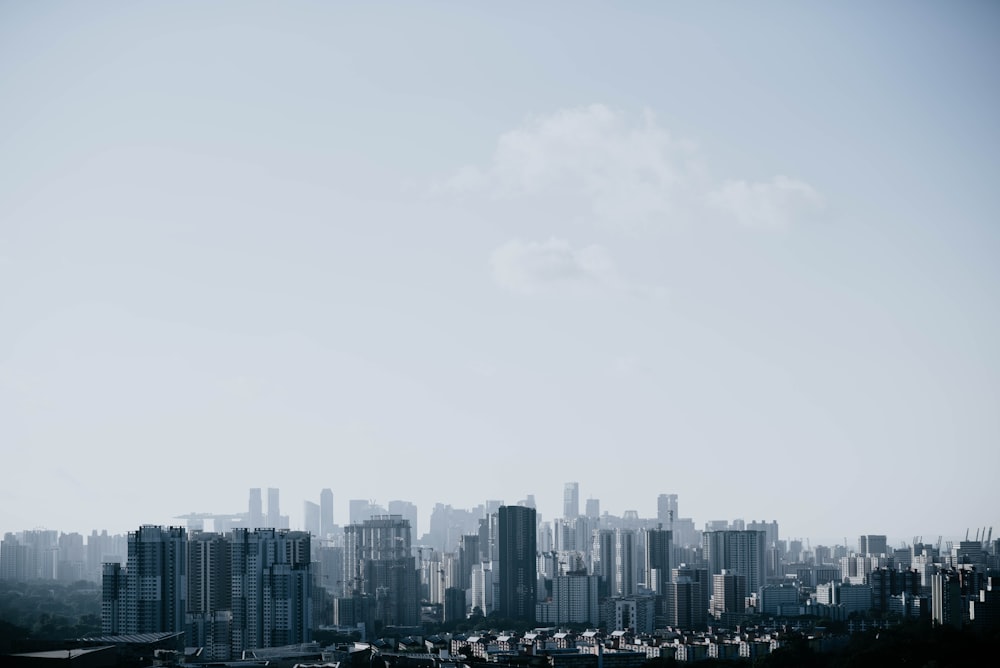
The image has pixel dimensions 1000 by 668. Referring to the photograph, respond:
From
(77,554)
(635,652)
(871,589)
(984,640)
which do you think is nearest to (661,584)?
(871,589)

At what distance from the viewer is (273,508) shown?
3762cm

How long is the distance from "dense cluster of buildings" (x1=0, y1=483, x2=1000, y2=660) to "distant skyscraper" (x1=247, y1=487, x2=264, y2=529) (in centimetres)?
6

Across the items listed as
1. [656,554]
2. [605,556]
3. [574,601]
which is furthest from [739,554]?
[574,601]

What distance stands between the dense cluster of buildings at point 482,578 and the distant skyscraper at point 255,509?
6 cm

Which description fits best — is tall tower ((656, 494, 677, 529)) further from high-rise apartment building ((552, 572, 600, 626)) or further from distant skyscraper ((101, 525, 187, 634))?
distant skyscraper ((101, 525, 187, 634))

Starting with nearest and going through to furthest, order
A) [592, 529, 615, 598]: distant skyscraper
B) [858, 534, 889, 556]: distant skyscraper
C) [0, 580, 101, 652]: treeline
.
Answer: [0, 580, 101, 652]: treeline → [592, 529, 615, 598]: distant skyscraper → [858, 534, 889, 556]: distant skyscraper

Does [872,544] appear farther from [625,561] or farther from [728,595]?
[728,595]

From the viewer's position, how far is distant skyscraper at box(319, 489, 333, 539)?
133ft

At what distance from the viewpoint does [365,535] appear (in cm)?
2555

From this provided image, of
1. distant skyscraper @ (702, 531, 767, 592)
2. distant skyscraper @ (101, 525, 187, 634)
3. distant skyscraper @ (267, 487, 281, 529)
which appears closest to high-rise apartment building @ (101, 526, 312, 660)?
distant skyscraper @ (101, 525, 187, 634)

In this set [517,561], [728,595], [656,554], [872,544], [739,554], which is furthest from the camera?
[872,544]

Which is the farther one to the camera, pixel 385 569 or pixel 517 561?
pixel 517 561

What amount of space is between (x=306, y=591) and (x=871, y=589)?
12254 millimetres

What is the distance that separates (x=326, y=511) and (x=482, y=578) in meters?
16.5
